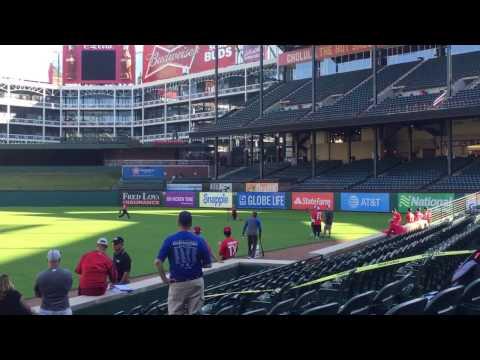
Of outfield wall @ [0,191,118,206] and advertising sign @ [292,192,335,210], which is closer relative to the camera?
advertising sign @ [292,192,335,210]

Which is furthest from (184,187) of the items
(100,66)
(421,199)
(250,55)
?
(100,66)

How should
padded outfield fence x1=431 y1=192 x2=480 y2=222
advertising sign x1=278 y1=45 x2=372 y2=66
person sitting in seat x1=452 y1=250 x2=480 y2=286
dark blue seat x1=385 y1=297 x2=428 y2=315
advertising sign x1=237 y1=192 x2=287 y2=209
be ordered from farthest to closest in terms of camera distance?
advertising sign x1=278 y1=45 x2=372 y2=66 < advertising sign x1=237 y1=192 x2=287 y2=209 < padded outfield fence x1=431 y1=192 x2=480 y2=222 < person sitting in seat x1=452 y1=250 x2=480 y2=286 < dark blue seat x1=385 y1=297 x2=428 y2=315

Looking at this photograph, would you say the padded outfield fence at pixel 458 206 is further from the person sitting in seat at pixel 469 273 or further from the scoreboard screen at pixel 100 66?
the scoreboard screen at pixel 100 66

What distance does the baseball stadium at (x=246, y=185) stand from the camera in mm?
7078

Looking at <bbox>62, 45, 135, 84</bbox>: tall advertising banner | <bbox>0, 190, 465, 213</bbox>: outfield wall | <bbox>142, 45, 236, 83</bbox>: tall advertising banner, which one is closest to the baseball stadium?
<bbox>0, 190, 465, 213</bbox>: outfield wall

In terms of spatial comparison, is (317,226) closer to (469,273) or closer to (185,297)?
(185,297)

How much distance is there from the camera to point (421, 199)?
36.8 meters

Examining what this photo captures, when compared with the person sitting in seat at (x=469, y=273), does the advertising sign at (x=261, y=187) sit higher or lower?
higher

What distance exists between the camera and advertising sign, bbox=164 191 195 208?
162 feet

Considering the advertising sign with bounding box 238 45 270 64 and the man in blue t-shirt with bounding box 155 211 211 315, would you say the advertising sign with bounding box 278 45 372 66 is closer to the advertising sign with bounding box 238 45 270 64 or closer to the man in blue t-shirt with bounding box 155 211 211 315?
the advertising sign with bounding box 238 45 270 64

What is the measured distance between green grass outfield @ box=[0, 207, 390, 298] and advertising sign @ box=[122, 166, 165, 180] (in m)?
25.8

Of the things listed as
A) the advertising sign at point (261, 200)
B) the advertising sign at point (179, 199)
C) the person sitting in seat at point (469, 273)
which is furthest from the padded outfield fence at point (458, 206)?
the advertising sign at point (179, 199)
